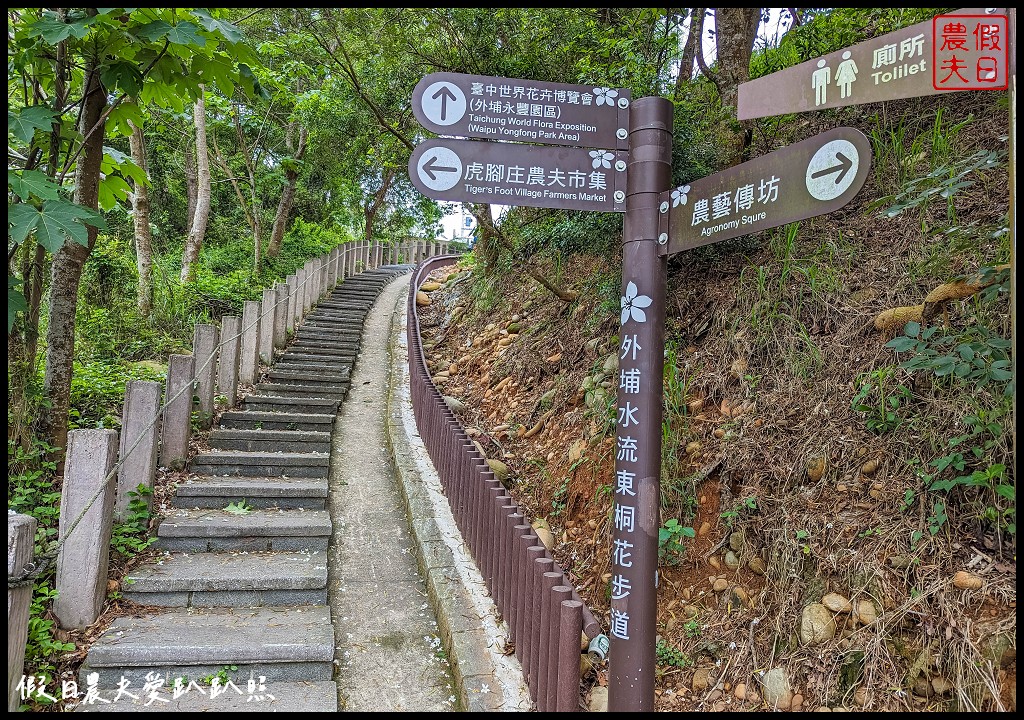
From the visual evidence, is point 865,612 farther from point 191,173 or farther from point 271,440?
point 191,173

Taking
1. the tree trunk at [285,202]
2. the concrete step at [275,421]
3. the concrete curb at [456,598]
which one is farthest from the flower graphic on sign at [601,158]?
the tree trunk at [285,202]

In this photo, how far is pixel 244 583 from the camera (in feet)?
13.6

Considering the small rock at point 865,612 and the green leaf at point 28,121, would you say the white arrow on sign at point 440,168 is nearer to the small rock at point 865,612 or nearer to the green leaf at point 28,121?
the green leaf at point 28,121

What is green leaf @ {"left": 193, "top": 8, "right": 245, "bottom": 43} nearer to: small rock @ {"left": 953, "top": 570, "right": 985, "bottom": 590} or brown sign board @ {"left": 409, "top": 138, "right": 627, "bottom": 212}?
brown sign board @ {"left": 409, "top": 138, "right": 627, "bottom": 212}

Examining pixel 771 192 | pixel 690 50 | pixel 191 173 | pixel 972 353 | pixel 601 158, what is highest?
pixel 191 173

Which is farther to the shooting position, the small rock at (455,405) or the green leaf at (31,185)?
the small rock at (455,405)

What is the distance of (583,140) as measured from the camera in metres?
2.59

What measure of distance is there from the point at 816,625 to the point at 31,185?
417 cm

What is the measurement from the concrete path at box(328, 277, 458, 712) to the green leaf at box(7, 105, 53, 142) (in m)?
3.25

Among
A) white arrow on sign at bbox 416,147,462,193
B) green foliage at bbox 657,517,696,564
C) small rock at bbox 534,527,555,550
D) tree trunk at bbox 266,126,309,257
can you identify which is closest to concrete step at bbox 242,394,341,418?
small rock at bbox 534,527,555,550

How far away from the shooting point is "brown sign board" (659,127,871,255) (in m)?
1.91

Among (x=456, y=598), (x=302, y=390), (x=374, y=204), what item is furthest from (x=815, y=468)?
(x=374, y=204)

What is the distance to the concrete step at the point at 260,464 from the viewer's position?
5.66 m

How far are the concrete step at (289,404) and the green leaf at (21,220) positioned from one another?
4281 mm
